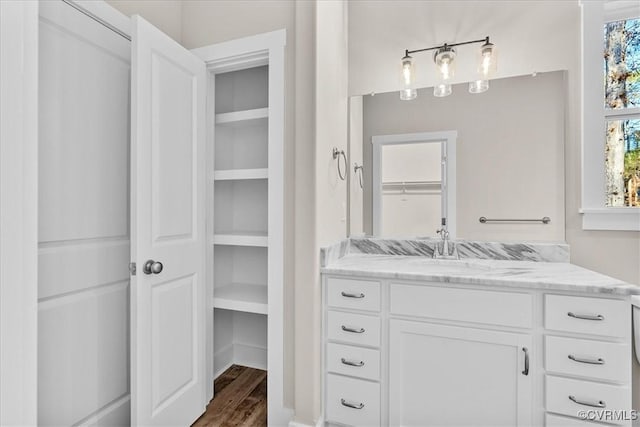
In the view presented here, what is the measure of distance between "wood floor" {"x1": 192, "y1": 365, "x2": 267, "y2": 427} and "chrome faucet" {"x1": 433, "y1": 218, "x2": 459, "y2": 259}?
1.42m

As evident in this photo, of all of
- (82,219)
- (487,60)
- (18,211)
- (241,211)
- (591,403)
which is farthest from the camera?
(241,211)

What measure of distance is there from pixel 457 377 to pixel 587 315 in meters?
0.60

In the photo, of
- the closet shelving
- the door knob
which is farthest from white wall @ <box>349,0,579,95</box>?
the door knob

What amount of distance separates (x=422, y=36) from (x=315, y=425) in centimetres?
239

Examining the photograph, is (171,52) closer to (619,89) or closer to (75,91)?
(75,91)

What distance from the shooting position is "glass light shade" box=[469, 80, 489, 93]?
6.44 feet

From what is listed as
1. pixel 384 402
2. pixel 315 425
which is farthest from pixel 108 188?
pixel 384 402

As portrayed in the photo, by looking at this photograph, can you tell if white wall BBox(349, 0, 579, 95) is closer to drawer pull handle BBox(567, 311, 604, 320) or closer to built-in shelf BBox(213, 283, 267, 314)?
drawer pull handle BBox(567, 311, 604, 320)

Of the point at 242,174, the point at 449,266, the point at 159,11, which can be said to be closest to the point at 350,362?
the point at 449,266

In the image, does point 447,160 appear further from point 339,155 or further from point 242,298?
point 242,298

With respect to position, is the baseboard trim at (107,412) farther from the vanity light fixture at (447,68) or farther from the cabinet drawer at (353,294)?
the vanity light fixture at (447,68)

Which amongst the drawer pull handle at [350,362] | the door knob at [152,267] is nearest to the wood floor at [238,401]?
the drawer pull handle at [350,362]

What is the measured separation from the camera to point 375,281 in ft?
5.39

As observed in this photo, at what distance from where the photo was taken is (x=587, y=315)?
1339 mm
